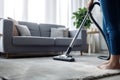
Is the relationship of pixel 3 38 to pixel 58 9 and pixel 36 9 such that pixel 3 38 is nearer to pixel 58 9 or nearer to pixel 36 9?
pixel 36 9

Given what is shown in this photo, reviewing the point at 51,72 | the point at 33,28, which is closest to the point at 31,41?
the point at 33,28

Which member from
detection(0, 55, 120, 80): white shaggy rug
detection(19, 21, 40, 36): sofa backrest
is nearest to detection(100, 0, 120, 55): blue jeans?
detection(0, 55, 120, 80): white shaggy rug

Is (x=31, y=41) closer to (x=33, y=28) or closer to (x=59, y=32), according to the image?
(x=33, y=28)

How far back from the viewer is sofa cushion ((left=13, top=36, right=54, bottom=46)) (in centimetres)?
318

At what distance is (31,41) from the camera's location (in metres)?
3.35

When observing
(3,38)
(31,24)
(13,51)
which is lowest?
(13,51)

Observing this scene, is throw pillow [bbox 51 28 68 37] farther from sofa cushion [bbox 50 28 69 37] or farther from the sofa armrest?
the sofa armrest

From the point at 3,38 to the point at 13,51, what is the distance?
10.9 inches

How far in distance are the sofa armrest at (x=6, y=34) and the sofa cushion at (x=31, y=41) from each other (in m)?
0.10

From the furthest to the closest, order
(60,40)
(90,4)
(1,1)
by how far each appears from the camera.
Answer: (1,1) → (60,40) → (90,4)

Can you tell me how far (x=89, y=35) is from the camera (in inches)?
209

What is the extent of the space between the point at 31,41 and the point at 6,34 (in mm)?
474

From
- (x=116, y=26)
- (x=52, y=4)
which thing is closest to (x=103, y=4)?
(x=116, y=26)

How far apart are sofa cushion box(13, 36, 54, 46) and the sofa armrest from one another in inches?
3.9
